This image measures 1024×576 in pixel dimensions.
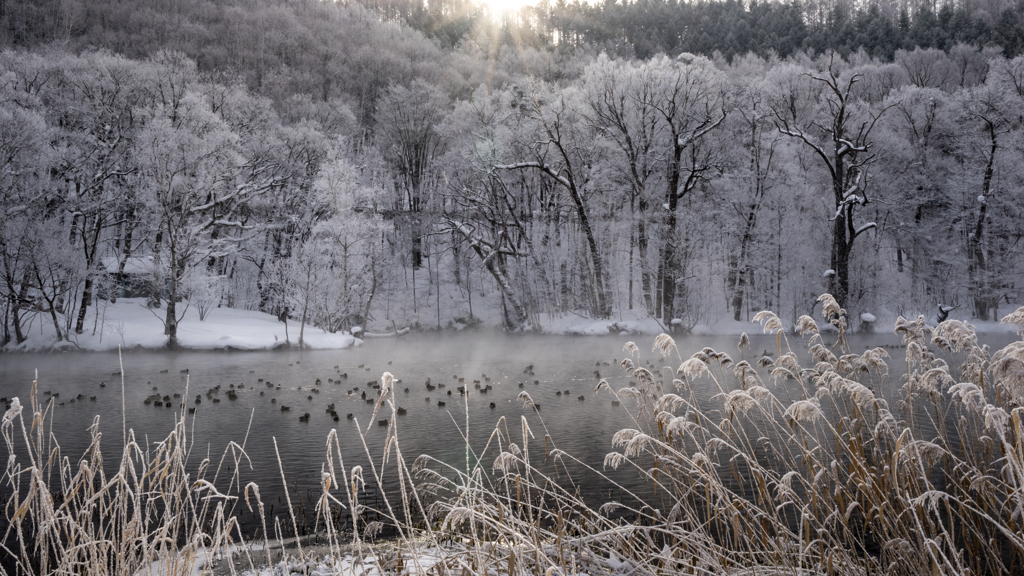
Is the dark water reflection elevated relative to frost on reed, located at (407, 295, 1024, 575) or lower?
lower

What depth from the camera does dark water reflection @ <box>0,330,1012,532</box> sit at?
7219 millimetres

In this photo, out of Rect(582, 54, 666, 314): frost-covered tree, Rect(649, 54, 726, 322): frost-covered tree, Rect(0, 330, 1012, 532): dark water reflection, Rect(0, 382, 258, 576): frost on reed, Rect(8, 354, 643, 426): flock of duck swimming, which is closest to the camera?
Rect(0, 382, 258, 576): frost on reed

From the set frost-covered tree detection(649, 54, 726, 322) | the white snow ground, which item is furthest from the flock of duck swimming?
frost-covered tree detection(649, 54, 726, 322)

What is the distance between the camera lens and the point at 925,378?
3.22m

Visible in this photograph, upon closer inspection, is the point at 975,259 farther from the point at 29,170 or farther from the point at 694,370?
the point at 29,170

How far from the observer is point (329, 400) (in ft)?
36.7

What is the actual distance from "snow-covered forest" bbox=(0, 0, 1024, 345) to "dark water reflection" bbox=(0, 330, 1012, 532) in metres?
5.09

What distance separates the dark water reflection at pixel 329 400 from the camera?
7219 millimetres

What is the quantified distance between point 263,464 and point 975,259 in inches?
1322

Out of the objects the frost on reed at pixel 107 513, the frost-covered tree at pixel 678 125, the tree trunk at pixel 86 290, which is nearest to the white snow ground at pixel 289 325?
the tree trunk at pixel 86 290

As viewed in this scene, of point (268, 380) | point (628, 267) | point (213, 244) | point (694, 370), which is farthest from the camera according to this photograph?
point (628, 267)

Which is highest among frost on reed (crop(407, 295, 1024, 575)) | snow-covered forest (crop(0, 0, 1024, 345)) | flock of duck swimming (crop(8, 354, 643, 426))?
snow-covered forest (crop(0, 0, 1024, 345))

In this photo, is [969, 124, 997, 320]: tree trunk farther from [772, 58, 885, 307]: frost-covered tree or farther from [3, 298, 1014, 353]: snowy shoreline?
[772, 58, 885, 307]: frost-covered tree

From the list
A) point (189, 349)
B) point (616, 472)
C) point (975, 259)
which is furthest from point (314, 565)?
point (975, 259)
